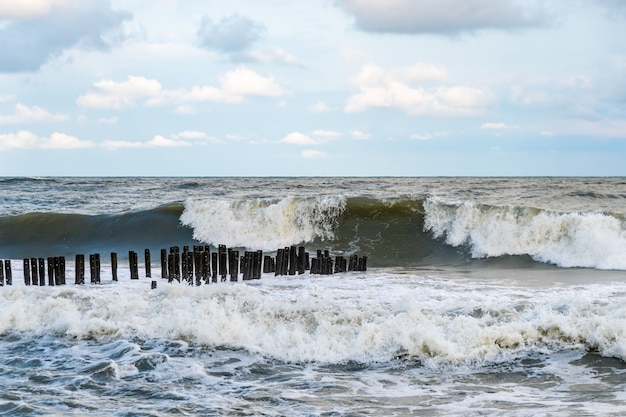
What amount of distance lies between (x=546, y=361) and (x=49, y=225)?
70.5ft

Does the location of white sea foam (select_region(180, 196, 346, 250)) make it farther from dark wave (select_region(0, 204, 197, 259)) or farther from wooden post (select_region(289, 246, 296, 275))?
wooden post (select_region(289, 246, 296, 275))

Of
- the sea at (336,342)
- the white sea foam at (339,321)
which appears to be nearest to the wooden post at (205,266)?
the sea at (336,342)

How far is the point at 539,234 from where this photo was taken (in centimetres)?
1969

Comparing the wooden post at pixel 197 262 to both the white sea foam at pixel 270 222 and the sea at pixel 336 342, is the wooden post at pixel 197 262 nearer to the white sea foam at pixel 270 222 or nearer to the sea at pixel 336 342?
the sea at pixel 336 342

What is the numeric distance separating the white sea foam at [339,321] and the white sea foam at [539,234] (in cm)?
512

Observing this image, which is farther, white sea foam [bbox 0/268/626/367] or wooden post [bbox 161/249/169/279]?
wooden post [bbox 161/249/169/279]

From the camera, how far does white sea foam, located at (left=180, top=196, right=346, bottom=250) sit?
76.2 ft

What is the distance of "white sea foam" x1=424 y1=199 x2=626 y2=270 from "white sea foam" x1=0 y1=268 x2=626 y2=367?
512 cm

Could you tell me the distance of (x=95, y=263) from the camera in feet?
48.2

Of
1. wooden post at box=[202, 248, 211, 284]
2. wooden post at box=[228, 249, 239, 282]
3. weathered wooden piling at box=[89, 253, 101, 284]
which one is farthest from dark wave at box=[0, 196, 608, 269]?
weathered wooden piling at box=[89, 253, 101, 284]

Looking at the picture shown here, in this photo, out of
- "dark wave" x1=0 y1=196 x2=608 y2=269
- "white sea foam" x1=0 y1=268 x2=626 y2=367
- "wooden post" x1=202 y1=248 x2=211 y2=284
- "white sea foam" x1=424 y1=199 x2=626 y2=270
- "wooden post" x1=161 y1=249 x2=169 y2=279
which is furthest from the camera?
"dark wave" x1=0 y1=196 x2=608 y2=269

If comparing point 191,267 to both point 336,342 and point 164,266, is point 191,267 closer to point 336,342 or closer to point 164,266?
point 164,266

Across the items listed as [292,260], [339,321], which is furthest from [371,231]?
[339,321]

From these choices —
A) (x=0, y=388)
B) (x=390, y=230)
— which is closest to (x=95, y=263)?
(x=0, y=388)
